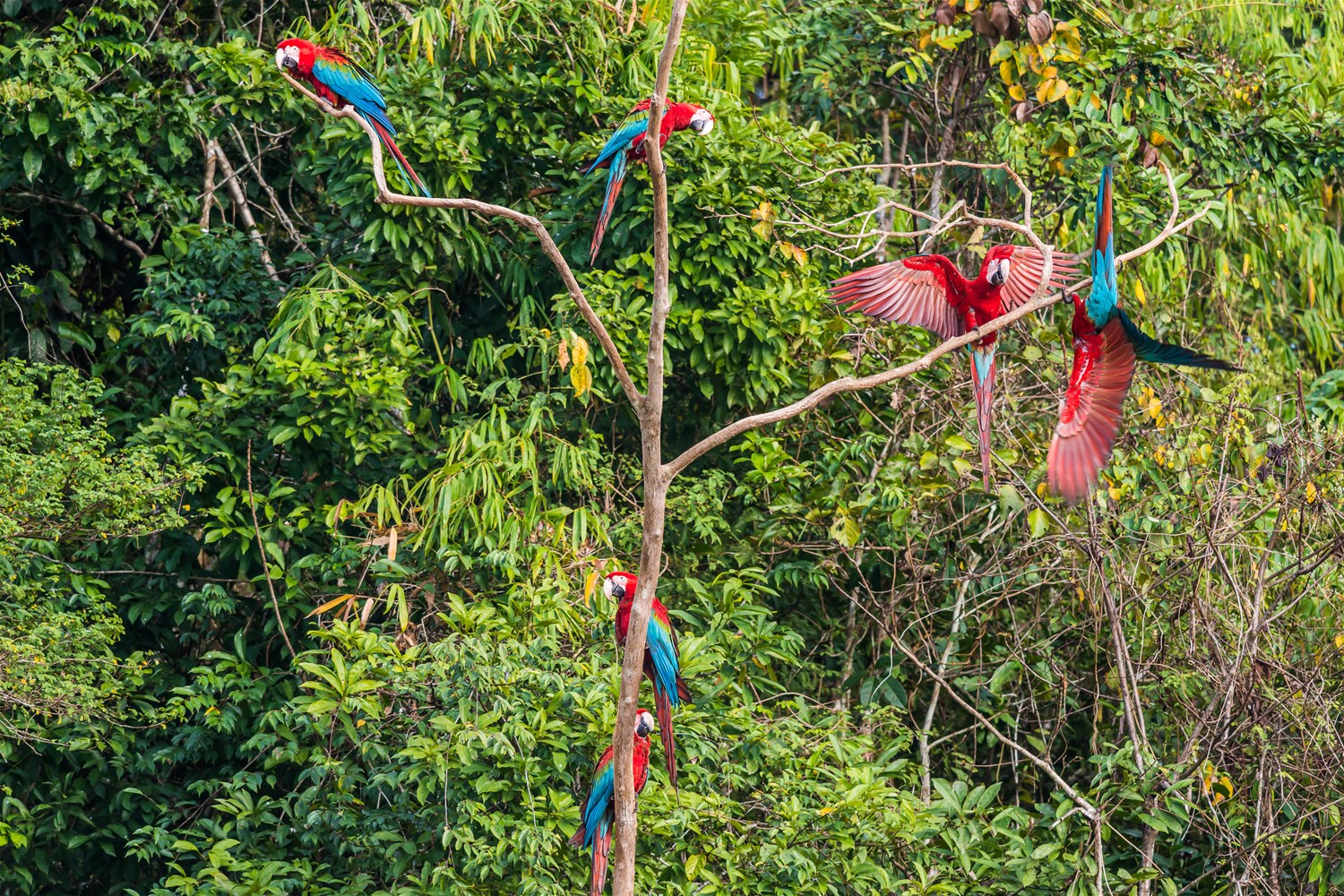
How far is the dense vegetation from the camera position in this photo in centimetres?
380

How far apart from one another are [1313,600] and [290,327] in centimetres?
330

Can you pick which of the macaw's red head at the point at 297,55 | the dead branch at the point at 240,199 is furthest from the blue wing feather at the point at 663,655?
the dead branch at the point at 240,199

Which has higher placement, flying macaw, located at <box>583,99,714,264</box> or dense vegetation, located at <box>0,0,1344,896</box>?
flying macaw, located at <box>583,99,714,264</box>

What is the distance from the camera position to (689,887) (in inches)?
139

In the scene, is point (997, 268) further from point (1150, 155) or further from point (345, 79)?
point (345, 79)

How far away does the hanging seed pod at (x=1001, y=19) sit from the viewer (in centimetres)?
481

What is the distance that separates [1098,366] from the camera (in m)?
3.17

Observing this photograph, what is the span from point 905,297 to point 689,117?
2.64 ft

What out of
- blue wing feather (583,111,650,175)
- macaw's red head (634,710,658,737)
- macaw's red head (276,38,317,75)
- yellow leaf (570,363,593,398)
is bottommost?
macaw's red head (634,710,658,737)

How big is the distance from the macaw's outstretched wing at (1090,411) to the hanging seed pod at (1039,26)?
6.29 feet

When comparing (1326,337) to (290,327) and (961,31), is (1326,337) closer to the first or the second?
(961,31)

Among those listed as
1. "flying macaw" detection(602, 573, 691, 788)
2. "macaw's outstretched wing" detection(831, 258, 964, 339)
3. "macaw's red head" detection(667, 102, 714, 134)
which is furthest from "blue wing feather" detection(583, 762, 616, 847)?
"macaw's red head" detection(667, 102, 714, 134)

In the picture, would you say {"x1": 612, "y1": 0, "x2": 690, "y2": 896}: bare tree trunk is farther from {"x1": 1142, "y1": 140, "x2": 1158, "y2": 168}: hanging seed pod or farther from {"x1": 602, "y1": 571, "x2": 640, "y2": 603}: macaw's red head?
{"x1": 1142, "y1": 140, "x2": 1158, "y2": 168}: hanging seed pod

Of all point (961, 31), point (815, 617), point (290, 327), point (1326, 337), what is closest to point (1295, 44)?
point (1326, 337)
